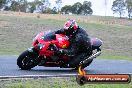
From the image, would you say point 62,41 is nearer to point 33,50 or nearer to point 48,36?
point 48,36

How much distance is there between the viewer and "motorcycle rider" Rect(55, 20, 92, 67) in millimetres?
13633

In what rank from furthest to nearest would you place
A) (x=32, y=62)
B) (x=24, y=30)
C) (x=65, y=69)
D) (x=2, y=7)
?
(x=2, y=7)
(x=24, y=30)
(x=65, y=69)
(x=32, y=62)

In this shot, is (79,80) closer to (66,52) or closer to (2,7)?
(66,52)

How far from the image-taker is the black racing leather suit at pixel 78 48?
13641 mm

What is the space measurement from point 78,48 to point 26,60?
1518mm

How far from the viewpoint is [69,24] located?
13570mm

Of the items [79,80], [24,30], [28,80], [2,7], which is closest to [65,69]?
[28,80]

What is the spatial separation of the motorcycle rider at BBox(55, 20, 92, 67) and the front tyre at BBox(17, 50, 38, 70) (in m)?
0.81

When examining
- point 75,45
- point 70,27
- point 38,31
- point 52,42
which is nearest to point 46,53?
point 52,42

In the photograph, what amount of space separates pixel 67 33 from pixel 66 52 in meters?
0.56

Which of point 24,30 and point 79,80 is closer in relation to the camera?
point 79,80

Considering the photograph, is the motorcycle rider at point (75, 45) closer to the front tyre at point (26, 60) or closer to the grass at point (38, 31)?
the front tyre at point (26, 60)

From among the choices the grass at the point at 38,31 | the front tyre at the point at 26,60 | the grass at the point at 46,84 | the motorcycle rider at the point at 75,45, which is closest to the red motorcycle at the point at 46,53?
the front tyre at the point at 26,60

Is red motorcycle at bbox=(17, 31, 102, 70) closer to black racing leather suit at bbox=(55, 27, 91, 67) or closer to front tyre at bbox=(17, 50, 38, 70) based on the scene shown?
front tyre at bbox=(17, 50, 38, 70)
